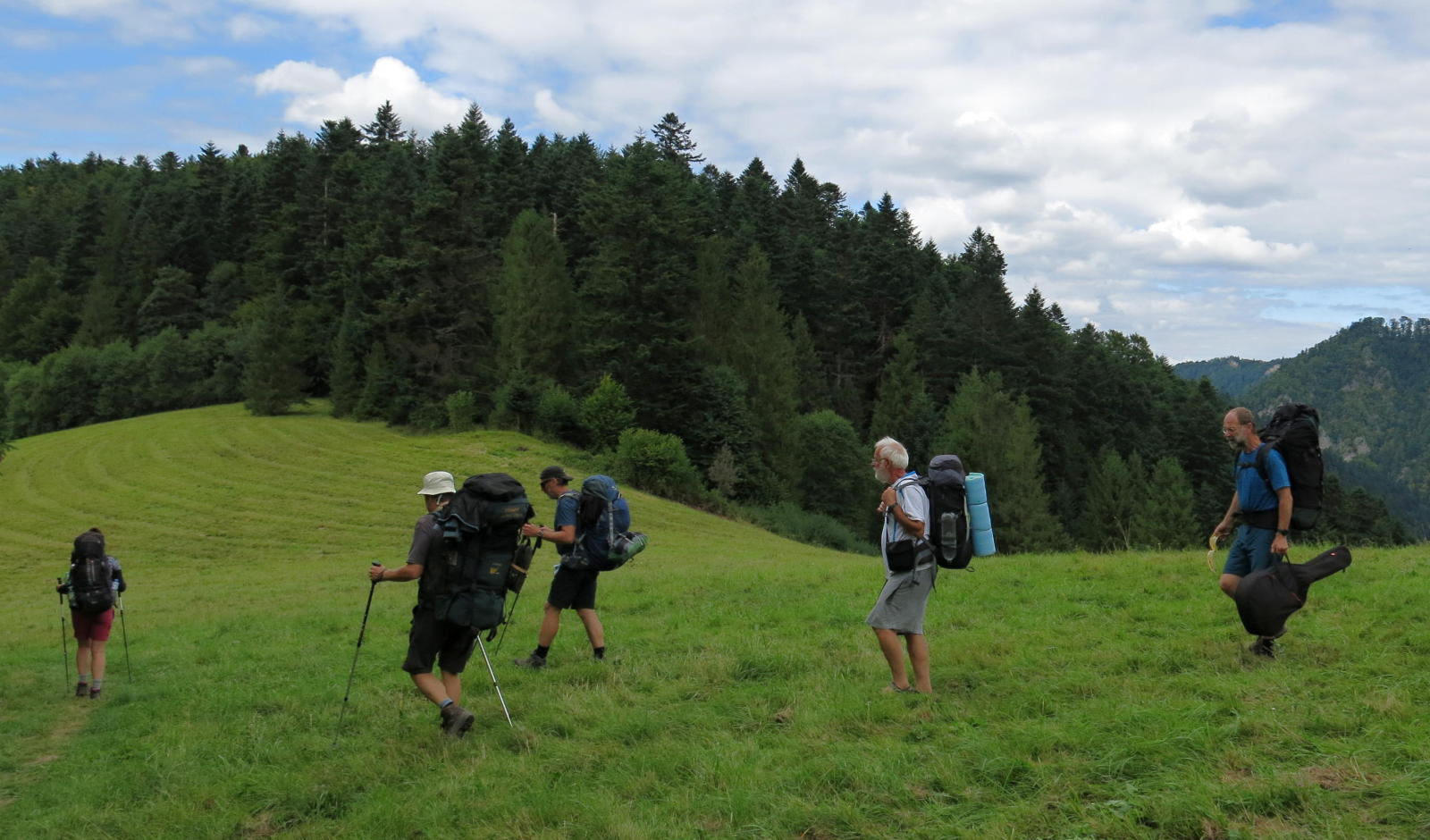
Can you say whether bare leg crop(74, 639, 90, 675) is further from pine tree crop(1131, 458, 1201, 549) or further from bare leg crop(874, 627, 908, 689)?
pine tree crop(1131, 458, 1201, 549)

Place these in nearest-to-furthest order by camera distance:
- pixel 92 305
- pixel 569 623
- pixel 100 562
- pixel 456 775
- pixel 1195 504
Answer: pixel 456 775
pixel 100 562
pixel 569 623
pixel 1195 504
pixel 92 305

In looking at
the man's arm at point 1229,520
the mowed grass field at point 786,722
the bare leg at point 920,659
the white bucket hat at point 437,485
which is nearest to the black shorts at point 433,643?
the mowed grass field at point 786,722

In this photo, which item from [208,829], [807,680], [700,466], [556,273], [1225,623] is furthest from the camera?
[556,273]

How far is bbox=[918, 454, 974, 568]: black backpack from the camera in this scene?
294 inches

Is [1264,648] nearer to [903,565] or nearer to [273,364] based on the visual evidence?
[903,565]

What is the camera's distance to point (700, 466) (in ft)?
173

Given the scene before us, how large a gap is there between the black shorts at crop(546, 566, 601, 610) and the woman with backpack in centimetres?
537

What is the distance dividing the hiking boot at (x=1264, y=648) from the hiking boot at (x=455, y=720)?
6.31 m

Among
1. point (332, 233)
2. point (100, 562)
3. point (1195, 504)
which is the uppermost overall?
point (332, 233)

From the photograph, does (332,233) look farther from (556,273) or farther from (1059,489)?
(1059,489)

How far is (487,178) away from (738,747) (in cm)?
Result: 6867

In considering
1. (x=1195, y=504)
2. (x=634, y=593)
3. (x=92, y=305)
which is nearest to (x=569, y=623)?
(x=634, y=593)

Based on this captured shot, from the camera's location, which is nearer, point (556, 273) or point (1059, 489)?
point (556, 273)

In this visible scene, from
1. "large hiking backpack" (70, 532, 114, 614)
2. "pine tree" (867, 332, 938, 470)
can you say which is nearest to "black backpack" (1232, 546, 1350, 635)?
"large hiking backpack" (70, 532, 114, 614)
